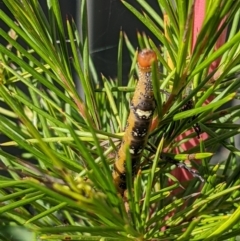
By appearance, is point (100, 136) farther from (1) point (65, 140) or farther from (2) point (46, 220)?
(2) point (46, 220)

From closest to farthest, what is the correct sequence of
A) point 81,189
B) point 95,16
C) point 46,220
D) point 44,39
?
point 81,189
point 44,39
point 46,220
point 95,16

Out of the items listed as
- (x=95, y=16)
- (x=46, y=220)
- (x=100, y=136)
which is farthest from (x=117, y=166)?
(x=95, y=16)

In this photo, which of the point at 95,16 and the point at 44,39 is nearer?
the point at 44,39

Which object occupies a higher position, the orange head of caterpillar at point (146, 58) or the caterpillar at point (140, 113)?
the orange head of caterpillar at point (146, 58)

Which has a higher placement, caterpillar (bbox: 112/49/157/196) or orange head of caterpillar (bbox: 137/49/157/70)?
orange head of caterpillar (bbox: 137/49/157/70)

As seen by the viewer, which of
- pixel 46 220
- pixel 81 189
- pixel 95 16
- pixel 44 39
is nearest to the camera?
pixel 81 189
